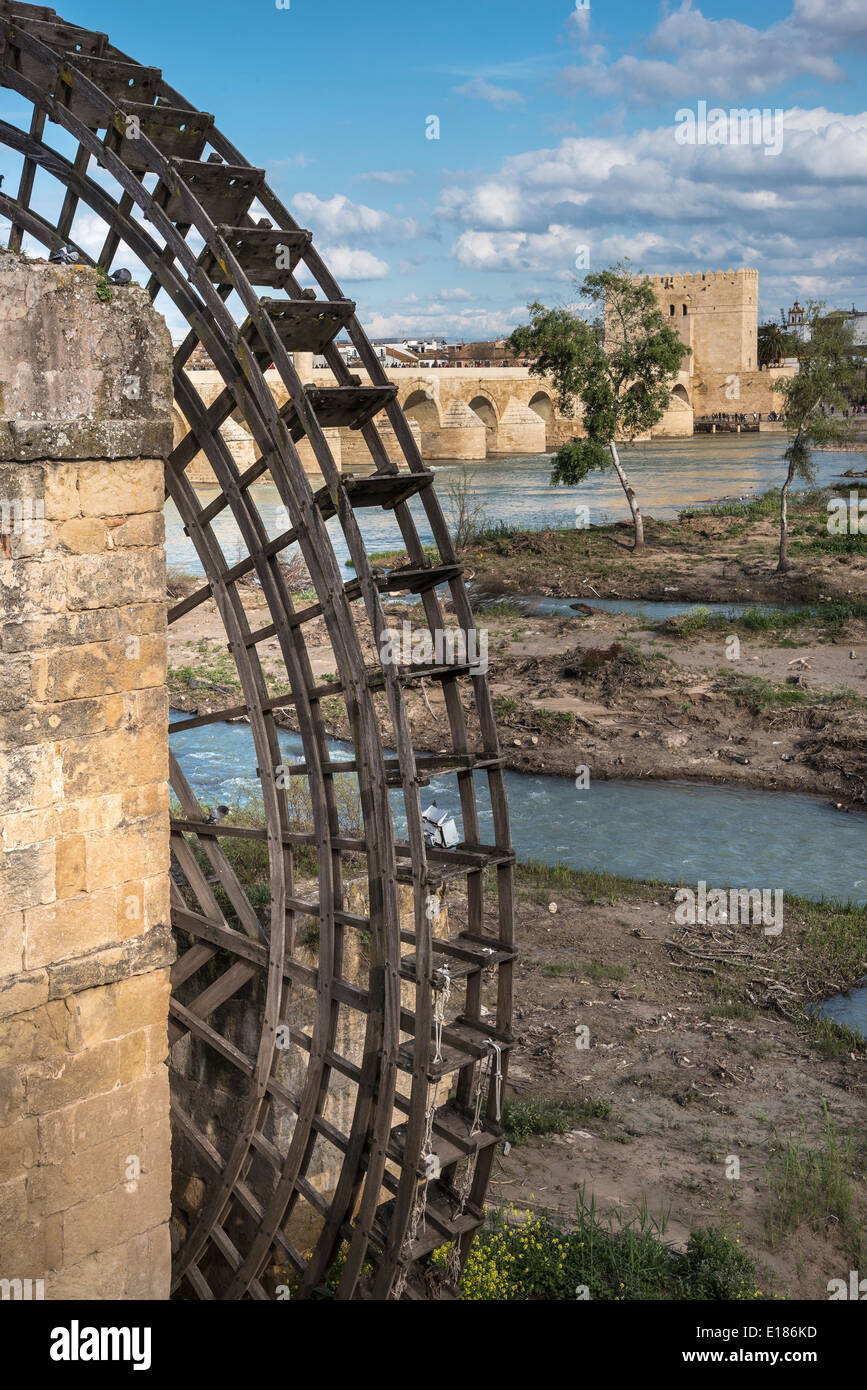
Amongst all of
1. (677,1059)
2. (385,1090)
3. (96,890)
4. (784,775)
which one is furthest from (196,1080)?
(784,775)

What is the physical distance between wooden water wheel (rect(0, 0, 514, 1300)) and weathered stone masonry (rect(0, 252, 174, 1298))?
1.08 m

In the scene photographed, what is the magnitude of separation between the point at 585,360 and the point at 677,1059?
75.2 ft

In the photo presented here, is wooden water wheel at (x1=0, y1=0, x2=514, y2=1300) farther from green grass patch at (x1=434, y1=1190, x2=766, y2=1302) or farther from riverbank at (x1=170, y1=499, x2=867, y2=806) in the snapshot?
riverbank at (x1=170, y1=499, x2=867, y2=806)

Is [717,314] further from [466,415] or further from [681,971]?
[681,971]

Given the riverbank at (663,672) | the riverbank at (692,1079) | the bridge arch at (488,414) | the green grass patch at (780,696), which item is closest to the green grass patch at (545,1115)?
the riverbank at (692,1079)

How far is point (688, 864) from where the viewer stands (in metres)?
13.7

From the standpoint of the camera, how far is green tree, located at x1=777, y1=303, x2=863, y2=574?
2602 centimetres

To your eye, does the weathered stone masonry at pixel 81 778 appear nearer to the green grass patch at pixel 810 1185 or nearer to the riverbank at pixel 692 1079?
the riverbank at pixel 692 1079

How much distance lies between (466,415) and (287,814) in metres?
61.1

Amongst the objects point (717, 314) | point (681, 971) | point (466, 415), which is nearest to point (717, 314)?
point (717, 314)

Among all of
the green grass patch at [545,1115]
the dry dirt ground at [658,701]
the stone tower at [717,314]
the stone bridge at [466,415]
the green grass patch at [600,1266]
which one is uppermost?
the stone tower at [717,314]

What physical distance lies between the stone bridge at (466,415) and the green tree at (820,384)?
28.9 m

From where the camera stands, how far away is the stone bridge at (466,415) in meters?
62.0

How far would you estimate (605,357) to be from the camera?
2969 cm
